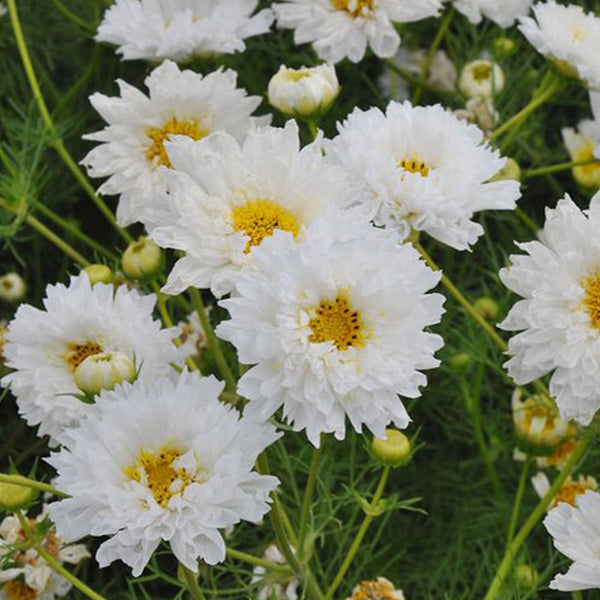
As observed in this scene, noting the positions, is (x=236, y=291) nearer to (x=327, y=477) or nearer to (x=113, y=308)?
(x=113, y=308)

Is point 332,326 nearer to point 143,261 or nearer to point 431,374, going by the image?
point 143,261

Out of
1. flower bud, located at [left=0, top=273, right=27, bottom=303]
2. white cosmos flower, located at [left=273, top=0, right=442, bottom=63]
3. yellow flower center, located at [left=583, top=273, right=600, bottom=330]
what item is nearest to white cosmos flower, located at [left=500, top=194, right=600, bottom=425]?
yellow flower center, located at [left=583, top=273, right=600, bottom=330]

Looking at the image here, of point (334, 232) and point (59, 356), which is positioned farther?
point (59, 356)

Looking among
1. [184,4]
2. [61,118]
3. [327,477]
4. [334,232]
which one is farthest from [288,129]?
[61,118]

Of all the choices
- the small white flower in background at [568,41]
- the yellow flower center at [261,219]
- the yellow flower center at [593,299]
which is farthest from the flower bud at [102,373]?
the small white flower in background at [568,41]

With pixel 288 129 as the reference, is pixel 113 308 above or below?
below

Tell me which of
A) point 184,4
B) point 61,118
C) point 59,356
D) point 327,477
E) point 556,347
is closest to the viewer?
point 556,347

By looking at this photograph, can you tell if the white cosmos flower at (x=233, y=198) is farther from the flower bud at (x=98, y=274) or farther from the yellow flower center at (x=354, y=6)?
the yellow flower center at (x=354, y=6)
